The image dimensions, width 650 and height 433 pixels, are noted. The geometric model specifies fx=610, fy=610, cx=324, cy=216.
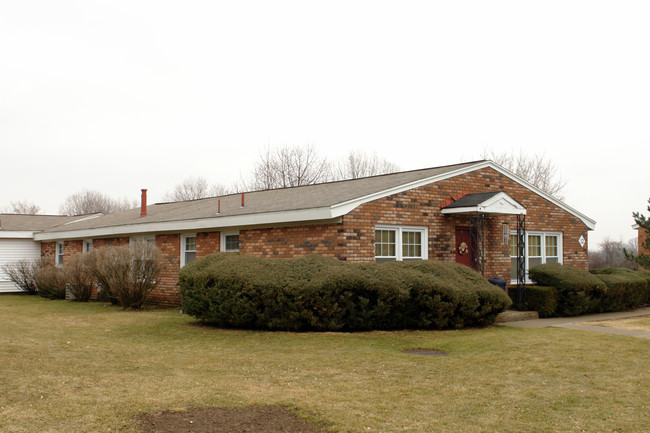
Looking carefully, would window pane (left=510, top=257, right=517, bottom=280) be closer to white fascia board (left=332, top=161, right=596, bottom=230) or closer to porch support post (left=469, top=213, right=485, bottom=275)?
porch support post (left=469, top=213, right=485, bottom=275)

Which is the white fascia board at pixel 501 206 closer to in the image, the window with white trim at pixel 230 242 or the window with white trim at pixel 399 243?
the window with white trim at pixel 399 243

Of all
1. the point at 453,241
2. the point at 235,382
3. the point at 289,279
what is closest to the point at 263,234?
the point at 289,279

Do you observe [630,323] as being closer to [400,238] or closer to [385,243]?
[400,238]

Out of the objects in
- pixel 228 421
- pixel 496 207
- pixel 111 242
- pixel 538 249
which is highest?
pixel 496 207

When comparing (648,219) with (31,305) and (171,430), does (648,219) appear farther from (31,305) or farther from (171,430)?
(31,305)

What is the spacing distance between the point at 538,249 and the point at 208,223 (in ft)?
32.8

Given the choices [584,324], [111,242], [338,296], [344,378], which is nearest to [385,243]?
[338,296]

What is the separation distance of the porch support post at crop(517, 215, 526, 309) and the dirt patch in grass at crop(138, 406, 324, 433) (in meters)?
10.7

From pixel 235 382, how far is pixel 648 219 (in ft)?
52.5

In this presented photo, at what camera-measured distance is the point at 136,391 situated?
712 centimetres

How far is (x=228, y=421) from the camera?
597cm

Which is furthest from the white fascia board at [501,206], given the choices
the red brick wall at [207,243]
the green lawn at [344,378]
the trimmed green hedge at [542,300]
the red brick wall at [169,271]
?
the red brick wall at [169,271]

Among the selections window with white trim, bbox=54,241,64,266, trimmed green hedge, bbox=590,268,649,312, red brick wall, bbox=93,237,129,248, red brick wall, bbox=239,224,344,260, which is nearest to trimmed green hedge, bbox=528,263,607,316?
trimmed green hedge, bbox=590,268,649,312

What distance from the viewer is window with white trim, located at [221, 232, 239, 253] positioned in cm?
1717
